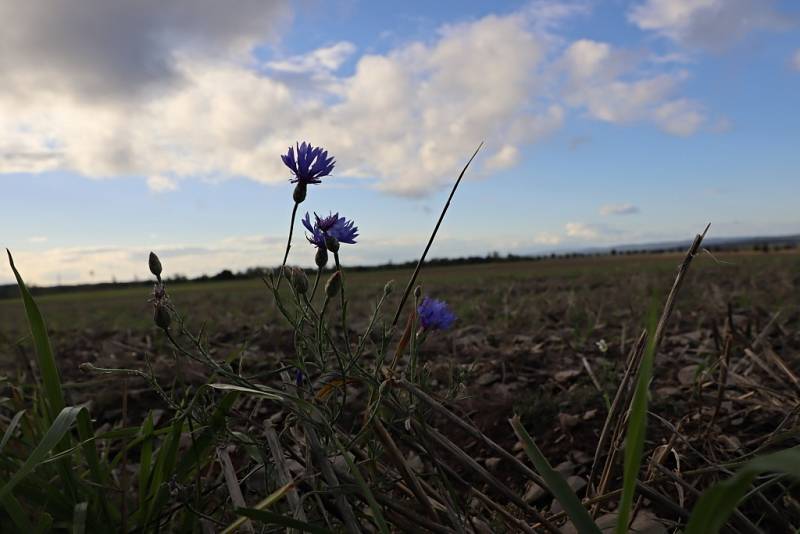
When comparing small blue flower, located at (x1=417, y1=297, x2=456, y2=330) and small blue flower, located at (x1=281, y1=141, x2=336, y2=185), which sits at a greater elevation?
small blue flower, located at (x1=281, y1=141, x2=336, y2=185)

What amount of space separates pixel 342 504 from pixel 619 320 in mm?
4306

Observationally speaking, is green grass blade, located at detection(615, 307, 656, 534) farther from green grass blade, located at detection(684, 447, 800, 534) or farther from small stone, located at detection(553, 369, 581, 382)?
small stone, located at detection(553, 369, 581, 382)

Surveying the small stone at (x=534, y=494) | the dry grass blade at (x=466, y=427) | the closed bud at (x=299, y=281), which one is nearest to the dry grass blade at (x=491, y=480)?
the dry grass blade at (x=466, y=427)

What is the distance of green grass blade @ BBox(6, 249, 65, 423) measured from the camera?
4.65ft

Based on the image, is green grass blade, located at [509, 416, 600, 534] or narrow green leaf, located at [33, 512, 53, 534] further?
narrow green leaf, located at [33, 512, 53, 534]

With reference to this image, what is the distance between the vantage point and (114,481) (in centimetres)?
201

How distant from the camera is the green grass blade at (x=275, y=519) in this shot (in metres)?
1.12

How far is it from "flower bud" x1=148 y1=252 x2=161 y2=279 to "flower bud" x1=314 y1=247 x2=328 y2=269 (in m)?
0.39

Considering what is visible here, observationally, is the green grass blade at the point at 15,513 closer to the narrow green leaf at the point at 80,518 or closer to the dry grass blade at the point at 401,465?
the narrow green leaf at the point at 80,518

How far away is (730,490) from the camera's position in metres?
0.66

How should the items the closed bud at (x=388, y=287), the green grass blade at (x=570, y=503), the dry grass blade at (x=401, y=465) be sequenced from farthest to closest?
the closed bud at (x=388, y=287), the dry grass blade at (x=401, y=465), the green grass blade at (x=570, y=503)

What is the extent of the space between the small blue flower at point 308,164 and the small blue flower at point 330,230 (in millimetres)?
110

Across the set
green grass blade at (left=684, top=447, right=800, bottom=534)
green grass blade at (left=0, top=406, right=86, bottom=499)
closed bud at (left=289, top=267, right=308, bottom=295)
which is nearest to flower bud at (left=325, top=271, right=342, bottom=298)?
closed bud at (left=289, top=267, right=308, bottom=295)

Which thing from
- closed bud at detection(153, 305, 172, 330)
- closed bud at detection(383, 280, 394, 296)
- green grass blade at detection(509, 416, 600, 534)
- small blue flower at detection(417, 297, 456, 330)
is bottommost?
green grass blade at detection(509, 416, 600, 534)
